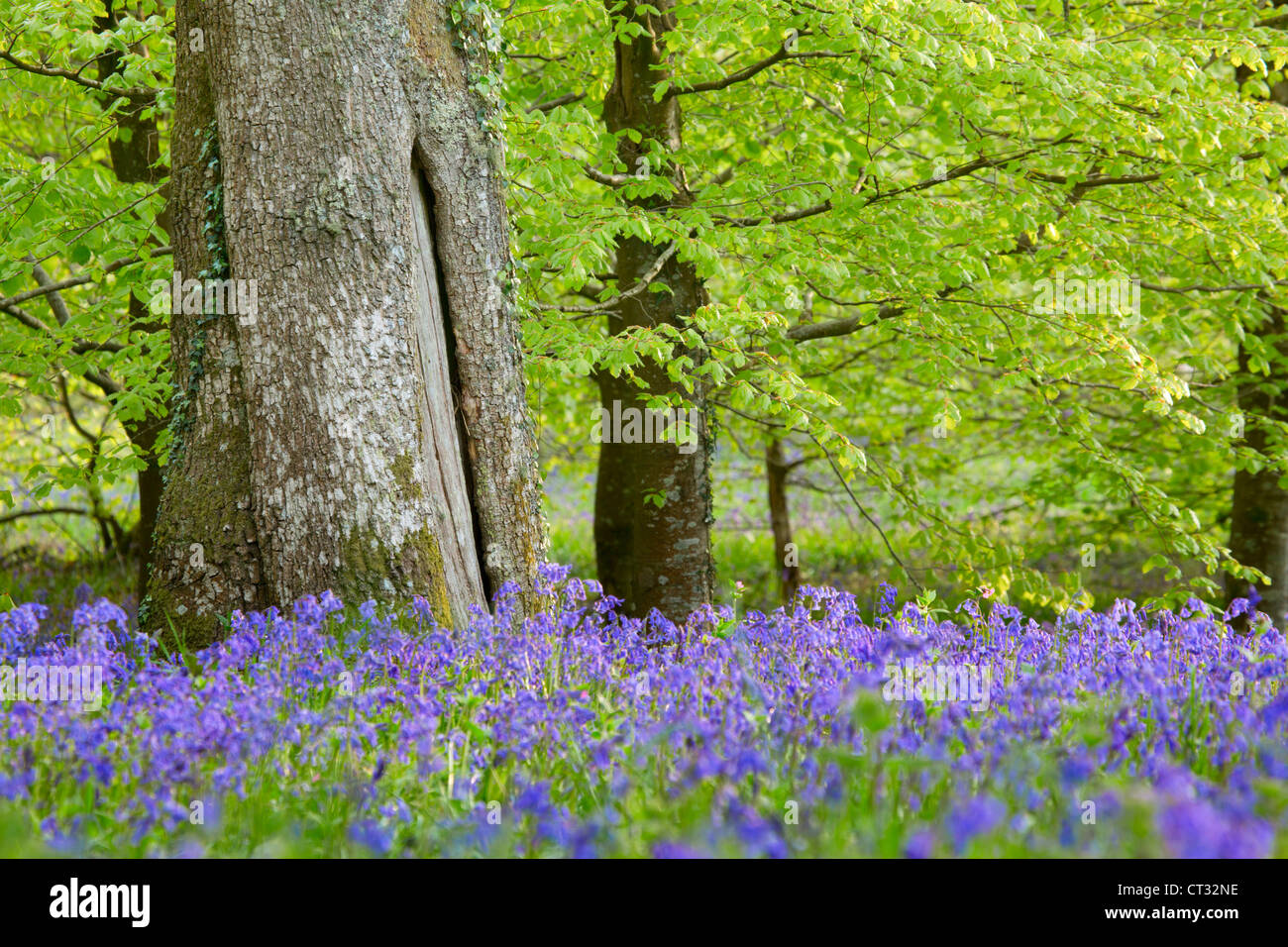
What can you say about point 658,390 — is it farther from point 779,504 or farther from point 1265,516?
point 1265,516

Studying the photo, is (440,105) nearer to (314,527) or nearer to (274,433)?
(274,433)

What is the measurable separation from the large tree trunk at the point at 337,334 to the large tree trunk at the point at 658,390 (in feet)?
9.62

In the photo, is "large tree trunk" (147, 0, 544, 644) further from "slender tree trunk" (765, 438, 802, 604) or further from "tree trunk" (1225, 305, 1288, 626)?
"tree trunk" (1225, 305, 1288, 626)

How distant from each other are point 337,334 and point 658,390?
153 inches

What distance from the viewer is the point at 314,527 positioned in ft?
11.8

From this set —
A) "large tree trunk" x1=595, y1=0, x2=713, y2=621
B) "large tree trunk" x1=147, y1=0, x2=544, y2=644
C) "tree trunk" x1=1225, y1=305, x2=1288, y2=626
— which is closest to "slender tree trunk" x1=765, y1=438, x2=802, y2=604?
"large tree trunk" x1=595, y1=0, x2=713, y2=621

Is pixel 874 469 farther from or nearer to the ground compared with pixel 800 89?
nearer to the ground

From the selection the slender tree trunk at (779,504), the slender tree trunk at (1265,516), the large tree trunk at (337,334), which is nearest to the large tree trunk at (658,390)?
the large tree trunk at (337,334)

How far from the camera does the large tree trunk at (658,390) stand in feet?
23.3

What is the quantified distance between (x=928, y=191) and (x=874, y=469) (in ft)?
11.3

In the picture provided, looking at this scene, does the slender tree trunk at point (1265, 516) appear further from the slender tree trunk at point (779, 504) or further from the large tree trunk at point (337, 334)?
the large tree trunk at point (337, 334)

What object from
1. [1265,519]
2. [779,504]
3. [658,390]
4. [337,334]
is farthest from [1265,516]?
[337,334]

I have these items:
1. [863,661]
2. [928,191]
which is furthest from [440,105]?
[928,191]
